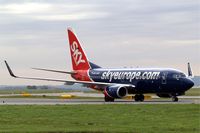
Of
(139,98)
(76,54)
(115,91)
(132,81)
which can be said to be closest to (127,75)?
(132,81)

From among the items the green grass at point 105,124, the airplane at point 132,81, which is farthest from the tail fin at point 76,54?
the green grass at point 105,124

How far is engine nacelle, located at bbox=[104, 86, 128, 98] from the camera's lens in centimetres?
6373

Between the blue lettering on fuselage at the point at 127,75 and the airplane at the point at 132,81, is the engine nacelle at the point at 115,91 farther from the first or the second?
the blue lettering on fuselage at the point at 127,75

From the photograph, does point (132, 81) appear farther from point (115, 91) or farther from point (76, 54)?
point (76, 54)

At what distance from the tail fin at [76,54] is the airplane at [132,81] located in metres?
→ 0.11

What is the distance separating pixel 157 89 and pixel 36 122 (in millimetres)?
33445

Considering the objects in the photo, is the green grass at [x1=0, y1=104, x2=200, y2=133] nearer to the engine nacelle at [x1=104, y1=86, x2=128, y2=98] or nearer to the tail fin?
the engine nacelle at [x1=104, y1=86, x2=128, y2=98]

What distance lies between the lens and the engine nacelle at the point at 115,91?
63.7 meters

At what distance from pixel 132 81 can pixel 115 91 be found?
2.60m

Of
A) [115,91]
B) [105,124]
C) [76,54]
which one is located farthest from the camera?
[76,54]

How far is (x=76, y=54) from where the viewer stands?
241ft

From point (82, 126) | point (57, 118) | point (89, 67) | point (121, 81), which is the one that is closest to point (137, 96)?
point (121, 81)

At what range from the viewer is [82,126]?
28844mm

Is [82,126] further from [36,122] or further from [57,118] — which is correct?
[57,118]
